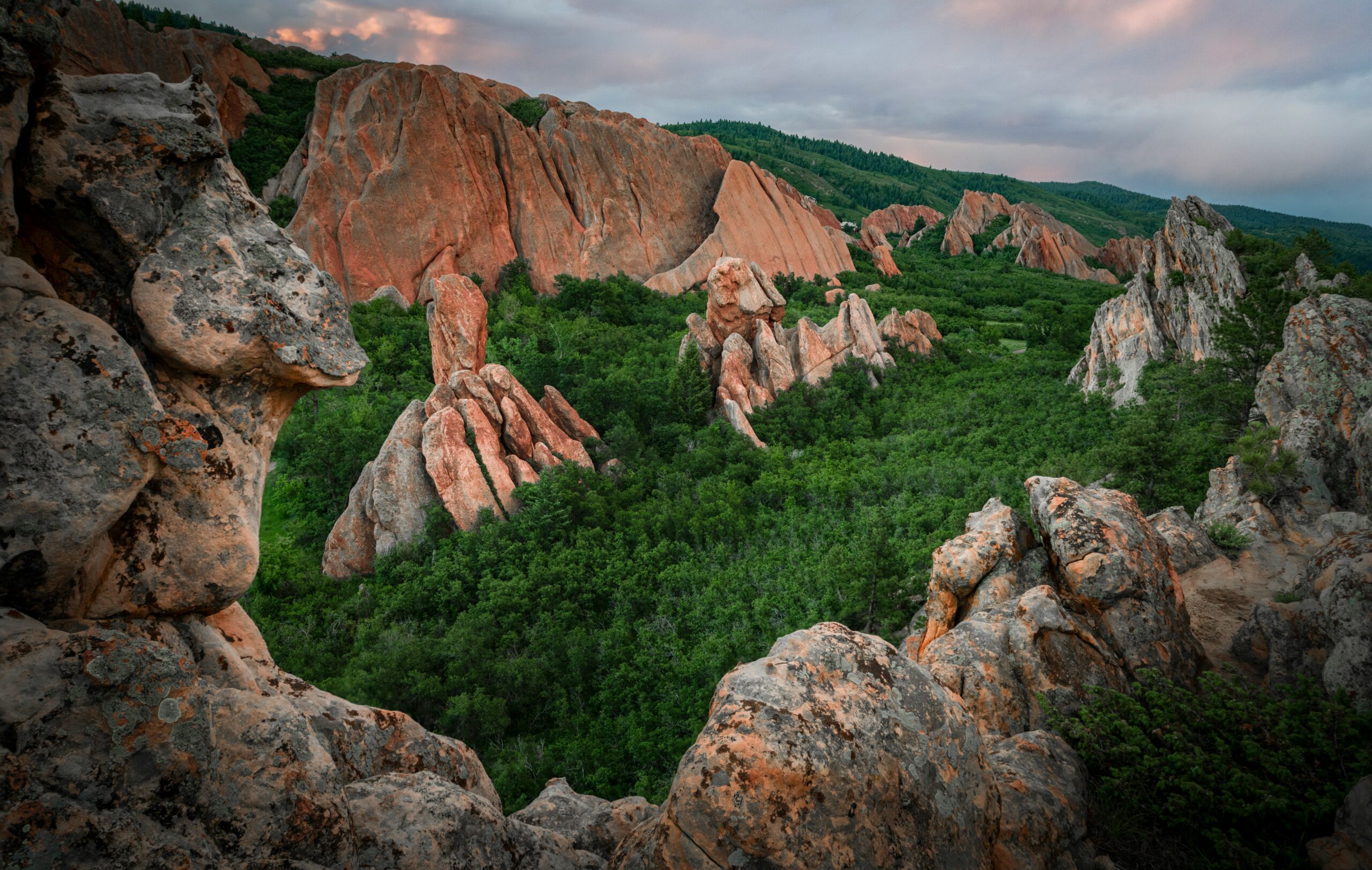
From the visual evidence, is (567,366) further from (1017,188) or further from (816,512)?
(1017,188)

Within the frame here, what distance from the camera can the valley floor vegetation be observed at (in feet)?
53.5

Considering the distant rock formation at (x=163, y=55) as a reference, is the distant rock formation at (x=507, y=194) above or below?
below

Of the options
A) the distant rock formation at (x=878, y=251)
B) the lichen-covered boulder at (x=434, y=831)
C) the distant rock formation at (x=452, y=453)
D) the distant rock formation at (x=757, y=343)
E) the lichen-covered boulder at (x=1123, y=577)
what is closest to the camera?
the lichen-covered boulder at (x=434, y=831)

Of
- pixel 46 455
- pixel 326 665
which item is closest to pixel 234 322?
pixel 46 455

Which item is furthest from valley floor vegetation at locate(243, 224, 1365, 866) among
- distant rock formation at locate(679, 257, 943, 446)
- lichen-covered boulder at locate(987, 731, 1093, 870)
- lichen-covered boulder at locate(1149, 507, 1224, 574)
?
lichen-covered boulder at locate(1149, 507, 1224, 574)

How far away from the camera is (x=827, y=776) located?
17.4 feet

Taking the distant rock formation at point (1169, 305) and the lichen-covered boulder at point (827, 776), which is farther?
the distant rock formation at point (1169, 305)

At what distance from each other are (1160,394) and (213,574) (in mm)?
34961

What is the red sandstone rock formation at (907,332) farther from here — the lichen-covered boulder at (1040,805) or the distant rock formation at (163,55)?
the distant rock formation at (163,55)

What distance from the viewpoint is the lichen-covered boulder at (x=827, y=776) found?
506 centimetres

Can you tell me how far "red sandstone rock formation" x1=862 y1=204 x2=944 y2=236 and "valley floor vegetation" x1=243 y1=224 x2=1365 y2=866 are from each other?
280 feet

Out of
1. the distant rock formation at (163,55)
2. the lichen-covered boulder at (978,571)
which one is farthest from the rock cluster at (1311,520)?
the distant rock formation at (163,55)

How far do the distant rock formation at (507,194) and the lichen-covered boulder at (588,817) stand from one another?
40.6m

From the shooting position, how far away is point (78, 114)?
15.5ft
